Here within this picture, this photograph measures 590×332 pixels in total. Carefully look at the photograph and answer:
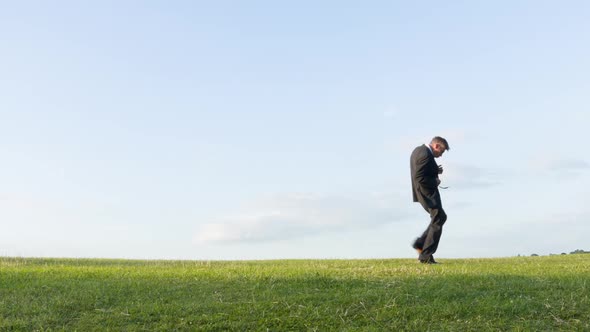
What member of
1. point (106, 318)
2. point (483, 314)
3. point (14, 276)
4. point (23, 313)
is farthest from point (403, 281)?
point (14, 276)

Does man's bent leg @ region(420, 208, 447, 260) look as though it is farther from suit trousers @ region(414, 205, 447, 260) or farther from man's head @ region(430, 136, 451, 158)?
man's head @ region(430, 136, 451, 158)

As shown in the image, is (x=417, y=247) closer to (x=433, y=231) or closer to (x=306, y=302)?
(x=433, y=231)

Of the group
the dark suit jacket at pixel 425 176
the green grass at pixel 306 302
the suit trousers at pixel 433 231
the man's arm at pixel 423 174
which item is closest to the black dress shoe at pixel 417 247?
the suit trousers at pixel 433 231

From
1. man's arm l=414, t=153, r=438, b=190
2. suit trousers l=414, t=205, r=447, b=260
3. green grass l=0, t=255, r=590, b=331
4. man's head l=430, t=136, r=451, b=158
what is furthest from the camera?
man's head l=430, t=136, r=451, b=158

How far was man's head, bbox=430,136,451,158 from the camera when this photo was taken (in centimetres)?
1569

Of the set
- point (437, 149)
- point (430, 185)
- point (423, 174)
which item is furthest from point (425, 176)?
point (437, 149)

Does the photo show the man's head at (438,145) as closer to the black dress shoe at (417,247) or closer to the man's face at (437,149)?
the man's face at (437,149)

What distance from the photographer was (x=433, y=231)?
15.6 m

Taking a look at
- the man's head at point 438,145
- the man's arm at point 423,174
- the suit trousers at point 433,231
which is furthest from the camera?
the man's head at point 438,145

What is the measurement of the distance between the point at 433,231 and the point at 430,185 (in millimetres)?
1145

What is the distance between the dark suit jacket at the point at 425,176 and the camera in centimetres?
1544

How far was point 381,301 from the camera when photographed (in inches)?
390

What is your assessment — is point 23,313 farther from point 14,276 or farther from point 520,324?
point 520,324

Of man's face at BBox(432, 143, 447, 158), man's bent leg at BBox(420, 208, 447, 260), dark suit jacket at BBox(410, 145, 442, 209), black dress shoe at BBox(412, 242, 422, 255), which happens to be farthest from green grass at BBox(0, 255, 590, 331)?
man's face at BBox(432, 143, 447, 158)
